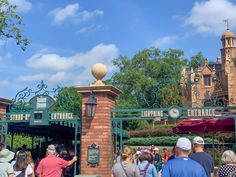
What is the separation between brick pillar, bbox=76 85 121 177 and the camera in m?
8.88

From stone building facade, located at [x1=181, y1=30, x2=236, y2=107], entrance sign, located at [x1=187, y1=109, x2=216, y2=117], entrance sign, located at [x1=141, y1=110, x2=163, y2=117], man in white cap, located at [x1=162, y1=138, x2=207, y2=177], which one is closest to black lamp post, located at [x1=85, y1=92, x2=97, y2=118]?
entrance sign, located at [x1=141, y1=110, x2=163, y2=117]

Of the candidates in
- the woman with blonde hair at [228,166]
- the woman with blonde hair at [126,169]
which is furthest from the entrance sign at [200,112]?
the woman with blonde hair at [228,166]

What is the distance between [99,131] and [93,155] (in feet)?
1.95

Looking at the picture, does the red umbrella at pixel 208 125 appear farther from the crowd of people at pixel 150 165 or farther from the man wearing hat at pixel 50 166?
the man wearing hat at pixel 50 166

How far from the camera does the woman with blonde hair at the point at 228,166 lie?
15.2 ft

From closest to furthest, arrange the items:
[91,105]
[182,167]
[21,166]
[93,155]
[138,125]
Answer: [182,167]
[21,166]
[93,155]
[91,105]
[138,125]

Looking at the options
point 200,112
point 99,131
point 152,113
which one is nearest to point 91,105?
point 99,131

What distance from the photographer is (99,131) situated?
9.02 m

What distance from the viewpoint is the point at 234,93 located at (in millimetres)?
45156

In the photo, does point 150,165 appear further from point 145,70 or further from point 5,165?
point 145,70

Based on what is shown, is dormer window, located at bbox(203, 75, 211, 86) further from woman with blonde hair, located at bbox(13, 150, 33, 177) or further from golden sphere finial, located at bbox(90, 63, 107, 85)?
woman with blonde hair, located at bbox(13, 150, 33, 177)

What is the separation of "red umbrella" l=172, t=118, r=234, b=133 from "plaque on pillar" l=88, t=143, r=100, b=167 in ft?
10.6

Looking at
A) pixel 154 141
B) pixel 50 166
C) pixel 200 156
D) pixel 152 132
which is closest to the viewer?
pixel 200 156

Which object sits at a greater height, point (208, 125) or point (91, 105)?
point (91, 105)
